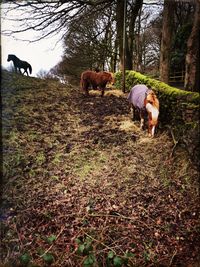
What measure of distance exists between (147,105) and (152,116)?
0.26 ft

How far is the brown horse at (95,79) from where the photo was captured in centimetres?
213

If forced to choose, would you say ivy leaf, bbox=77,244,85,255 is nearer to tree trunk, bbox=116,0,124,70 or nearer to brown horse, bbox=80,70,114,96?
brown horse, bbox=80,70,114,96

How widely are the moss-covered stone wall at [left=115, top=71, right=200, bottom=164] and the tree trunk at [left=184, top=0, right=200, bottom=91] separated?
7 centimetres

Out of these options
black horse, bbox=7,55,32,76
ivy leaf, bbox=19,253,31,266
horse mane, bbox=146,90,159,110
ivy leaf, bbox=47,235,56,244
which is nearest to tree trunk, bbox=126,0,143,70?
horse mane, bbox=146,90,159,110

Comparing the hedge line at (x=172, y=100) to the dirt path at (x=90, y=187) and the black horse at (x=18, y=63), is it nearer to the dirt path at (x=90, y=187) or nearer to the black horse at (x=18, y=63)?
the dirt path at (x=90, y=187)

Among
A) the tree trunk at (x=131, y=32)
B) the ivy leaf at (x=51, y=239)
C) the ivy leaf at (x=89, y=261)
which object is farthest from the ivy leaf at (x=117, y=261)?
the tree trunk at (x=131, y=32)

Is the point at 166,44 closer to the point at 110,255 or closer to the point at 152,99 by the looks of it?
the point at 152,99

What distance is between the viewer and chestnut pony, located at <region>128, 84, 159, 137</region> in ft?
6.41

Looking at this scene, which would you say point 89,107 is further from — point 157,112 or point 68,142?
point 157,112

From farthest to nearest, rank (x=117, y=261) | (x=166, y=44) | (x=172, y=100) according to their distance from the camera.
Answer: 1. (x=166, y=44)
2. (x=172, y=100)
3. (x=117, y=261)

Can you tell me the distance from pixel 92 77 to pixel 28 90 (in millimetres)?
446

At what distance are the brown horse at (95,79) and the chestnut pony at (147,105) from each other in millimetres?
219

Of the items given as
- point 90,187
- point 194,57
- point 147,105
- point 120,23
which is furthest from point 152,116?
point 120,23

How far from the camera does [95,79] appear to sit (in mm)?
2168
